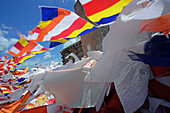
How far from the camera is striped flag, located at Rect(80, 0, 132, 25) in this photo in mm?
861

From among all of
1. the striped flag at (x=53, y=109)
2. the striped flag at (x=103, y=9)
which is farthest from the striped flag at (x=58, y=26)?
the striped flag at (x=53, y=109)

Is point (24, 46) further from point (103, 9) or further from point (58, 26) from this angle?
point (103, 9)

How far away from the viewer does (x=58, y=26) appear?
47.8 inches

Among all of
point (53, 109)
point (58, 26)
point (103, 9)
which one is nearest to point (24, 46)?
point (58, 26)

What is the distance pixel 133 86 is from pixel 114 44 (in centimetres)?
23

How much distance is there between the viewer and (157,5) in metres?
0.33

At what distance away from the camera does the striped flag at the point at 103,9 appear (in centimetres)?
86

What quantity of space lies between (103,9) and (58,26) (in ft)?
1.85

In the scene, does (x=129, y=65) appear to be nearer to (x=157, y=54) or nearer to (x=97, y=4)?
(x=157, y=54)

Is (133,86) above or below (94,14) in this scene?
below

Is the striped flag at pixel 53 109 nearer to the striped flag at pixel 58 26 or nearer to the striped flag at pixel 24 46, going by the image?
the striped flag at pixel 58 26

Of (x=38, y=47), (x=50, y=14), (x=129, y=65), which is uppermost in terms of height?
(x=50, y=14)

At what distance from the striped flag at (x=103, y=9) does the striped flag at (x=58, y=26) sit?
183 mm

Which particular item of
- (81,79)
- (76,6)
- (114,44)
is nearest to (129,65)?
(114,44)
